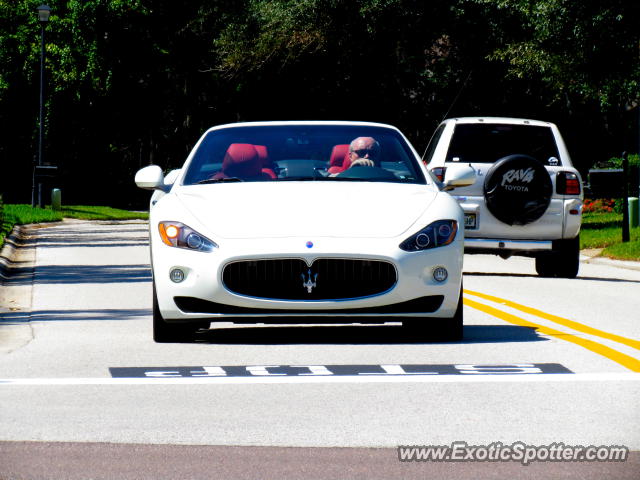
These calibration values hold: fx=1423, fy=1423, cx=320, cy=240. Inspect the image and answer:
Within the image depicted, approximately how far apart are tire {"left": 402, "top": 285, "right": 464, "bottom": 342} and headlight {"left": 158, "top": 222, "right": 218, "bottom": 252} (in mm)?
1468

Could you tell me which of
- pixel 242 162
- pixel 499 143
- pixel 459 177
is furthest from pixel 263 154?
pixel 499 143

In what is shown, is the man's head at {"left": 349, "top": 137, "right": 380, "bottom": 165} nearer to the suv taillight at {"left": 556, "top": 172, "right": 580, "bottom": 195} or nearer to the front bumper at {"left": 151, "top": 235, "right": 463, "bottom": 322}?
the front bumper at {"left": 151, "top": 235, "right": 463, "bottom": 322}

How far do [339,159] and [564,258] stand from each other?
709 cm

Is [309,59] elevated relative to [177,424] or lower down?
elevated

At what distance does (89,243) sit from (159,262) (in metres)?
17.9

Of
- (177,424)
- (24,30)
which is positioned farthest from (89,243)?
(24,30)

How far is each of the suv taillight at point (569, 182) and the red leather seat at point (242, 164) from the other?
24.4ft

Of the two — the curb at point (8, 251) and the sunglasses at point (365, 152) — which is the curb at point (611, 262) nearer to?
the curb at point (8, 251)

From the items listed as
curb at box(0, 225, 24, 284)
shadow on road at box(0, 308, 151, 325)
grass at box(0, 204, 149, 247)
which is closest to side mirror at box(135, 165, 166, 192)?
shadow on road at box(0, 308, 151, 325)

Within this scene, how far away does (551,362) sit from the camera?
8.88 metres

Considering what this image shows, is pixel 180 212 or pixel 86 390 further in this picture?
pixel 180 212

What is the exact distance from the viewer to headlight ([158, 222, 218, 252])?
372 inches

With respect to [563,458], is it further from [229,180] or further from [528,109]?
[528,109]

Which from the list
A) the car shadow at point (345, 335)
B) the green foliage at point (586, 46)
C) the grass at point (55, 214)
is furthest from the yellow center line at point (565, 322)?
the grass at point (55, 214)
